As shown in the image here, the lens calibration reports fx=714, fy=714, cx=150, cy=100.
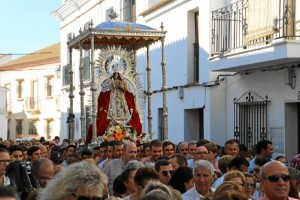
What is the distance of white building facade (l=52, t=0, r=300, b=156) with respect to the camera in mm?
14016

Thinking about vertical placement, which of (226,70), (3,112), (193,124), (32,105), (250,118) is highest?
(226,70)

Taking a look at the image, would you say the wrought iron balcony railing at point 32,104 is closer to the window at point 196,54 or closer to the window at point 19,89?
the window at point 19,89

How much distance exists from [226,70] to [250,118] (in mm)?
1198

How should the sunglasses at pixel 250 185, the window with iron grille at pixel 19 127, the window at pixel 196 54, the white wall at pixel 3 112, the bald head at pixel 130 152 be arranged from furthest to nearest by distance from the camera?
1. the window with iron grille at pixel 19 127
2. the white wall at pixel 3 112
3. the window at pixel 196 54
4. the bald head at pixel 130 152
5. the sunglasses at pixel 250 185

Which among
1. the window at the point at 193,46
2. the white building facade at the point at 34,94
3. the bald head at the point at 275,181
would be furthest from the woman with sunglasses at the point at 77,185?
the white building facade at the point at 34,94

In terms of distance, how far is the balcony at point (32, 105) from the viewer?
3830cm

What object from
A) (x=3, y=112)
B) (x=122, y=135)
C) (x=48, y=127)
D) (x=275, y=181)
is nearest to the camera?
(x=275, y=181)

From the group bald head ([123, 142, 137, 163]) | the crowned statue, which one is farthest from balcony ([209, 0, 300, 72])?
bald head ([123, 142, 137, 163])

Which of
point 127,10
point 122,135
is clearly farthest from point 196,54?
point 127,10

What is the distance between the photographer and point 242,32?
51.0 feet

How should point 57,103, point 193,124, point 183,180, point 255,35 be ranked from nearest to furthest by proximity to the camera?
1. point 183,180
2. point 255,35
3. point 193,124
4. point 57,103

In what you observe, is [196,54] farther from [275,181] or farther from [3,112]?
[3,112]

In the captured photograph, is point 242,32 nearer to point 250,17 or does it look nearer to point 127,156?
point 250,17

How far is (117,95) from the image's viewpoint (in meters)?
15.9
